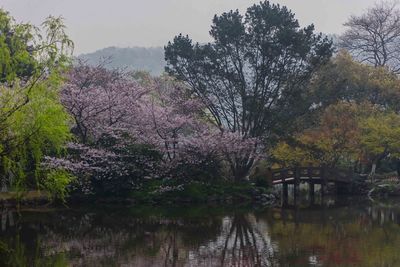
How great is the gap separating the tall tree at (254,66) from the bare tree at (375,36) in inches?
502

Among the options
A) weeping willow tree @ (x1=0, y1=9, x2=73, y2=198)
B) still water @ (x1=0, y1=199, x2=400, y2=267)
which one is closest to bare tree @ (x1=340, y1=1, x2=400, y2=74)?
still water @ (x1=0, y1=199, x2=400, y2=267)

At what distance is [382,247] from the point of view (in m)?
16.3

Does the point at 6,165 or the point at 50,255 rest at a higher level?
the point at 6,165

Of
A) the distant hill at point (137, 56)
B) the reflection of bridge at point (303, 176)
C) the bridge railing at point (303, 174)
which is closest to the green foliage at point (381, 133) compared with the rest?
the reflection of bridge at point (303, 176)

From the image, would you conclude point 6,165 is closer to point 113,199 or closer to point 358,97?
point 113,199

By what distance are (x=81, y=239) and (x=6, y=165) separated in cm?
442

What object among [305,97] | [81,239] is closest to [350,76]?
[305,97]

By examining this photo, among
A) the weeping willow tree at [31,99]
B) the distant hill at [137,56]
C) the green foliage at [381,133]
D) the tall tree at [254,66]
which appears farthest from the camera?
the distant hill at [137,56]

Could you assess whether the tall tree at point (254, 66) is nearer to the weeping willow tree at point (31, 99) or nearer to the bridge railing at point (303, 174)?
the bridge railing at point (303, 174)

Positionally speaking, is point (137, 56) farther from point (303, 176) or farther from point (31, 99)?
point (31, 99)

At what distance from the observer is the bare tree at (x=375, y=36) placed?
44.1 m

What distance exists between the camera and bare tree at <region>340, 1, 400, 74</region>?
1736 inches

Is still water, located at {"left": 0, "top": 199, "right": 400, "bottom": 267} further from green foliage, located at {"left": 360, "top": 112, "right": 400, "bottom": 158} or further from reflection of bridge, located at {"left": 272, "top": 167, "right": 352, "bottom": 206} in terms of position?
green foliage, located at {"left": 360, "top": 112, "right": 400, "bottom": 158}

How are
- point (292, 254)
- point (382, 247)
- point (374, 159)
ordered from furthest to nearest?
1. point (374, 159)
2. point (382, 247)
3. point (292, 254)
